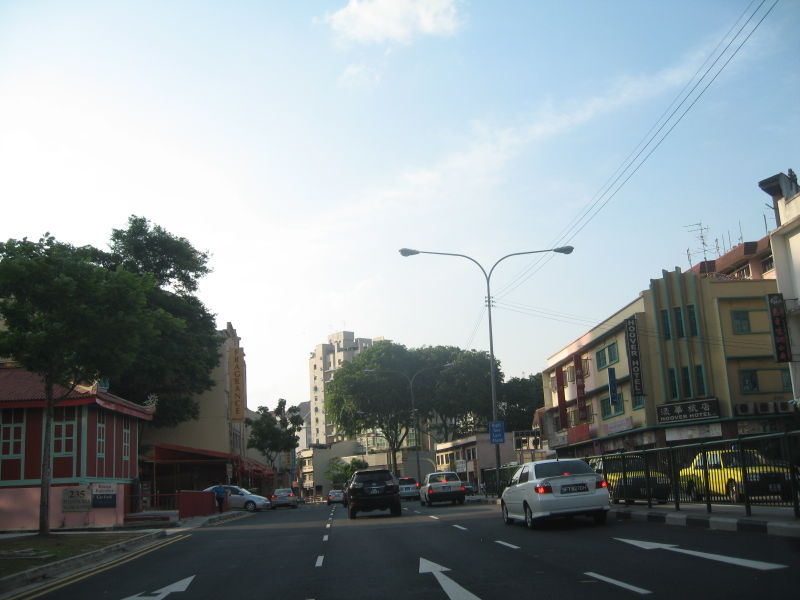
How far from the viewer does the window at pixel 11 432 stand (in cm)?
3025

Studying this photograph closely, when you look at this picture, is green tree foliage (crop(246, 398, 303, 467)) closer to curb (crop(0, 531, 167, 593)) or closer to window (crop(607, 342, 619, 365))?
window (crop(607, 342, 619, 365))

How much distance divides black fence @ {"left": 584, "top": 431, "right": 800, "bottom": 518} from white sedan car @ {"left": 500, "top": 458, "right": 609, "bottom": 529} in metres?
2.09

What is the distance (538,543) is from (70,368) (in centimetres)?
1647

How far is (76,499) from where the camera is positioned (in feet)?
98.7

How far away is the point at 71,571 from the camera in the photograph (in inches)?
624

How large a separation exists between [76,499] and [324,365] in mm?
113746

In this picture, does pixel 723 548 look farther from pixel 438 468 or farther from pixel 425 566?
pixel 438 468

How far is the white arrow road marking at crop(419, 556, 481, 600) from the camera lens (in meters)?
9.47

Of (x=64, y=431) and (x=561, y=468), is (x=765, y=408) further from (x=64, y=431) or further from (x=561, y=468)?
(x=64, y=431)

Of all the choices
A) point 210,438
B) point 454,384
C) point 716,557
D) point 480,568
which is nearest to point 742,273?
point 454,384

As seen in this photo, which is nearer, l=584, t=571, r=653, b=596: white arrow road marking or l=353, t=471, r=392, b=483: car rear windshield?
l=584, t=571, r=653, b=596: white arrow road marking

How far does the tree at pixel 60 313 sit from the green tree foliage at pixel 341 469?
78.2 metres

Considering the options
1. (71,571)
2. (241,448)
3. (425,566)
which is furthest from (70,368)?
(241,448)

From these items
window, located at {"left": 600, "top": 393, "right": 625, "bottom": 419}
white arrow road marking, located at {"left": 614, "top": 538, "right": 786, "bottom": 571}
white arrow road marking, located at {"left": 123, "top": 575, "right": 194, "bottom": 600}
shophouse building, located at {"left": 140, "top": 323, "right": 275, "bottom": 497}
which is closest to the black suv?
white arrow road marking, located at {"left": 614, "top": 538, "right": 786, "bottom": 571}
